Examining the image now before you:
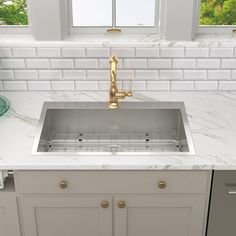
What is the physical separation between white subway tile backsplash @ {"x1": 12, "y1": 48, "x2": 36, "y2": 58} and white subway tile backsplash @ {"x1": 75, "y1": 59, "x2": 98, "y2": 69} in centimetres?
26

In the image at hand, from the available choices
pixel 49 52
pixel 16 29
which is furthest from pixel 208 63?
pixel 16 29

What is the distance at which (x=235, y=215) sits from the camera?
2189 mm

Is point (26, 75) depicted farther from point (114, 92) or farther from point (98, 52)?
point (114, 92)

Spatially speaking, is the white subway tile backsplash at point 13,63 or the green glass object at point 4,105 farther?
the white subway tile backsplash at point 13,63

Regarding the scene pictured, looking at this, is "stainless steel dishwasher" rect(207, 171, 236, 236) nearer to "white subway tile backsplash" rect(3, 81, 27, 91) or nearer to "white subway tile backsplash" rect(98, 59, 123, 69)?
"white subway tile backsplash" rect(98, 59, 123, 69)

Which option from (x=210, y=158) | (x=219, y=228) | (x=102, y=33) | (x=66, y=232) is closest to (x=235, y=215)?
(x=219, y=228)

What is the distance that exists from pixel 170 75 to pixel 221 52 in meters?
0.32

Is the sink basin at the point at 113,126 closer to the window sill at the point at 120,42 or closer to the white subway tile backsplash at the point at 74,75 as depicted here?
the white subway tile backsplash at the point at 74,75

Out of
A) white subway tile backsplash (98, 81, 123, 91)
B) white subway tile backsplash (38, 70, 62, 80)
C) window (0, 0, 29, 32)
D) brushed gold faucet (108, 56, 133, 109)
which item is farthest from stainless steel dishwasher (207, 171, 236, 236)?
window (0, 0, 29, 32)

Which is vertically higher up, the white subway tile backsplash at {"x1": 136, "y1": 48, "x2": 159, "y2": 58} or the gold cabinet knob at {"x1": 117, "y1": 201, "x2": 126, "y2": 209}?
the white subway tile backsplash at {"x1": 136, "y1": 48, "x2": 159, "y2": 58}

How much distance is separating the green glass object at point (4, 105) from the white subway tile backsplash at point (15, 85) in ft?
0.40

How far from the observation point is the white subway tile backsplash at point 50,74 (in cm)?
267

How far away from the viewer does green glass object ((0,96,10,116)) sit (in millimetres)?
2461

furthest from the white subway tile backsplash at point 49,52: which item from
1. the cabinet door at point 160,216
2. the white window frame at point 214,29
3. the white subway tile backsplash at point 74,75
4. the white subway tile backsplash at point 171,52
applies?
the cabinet door at point 160,216
